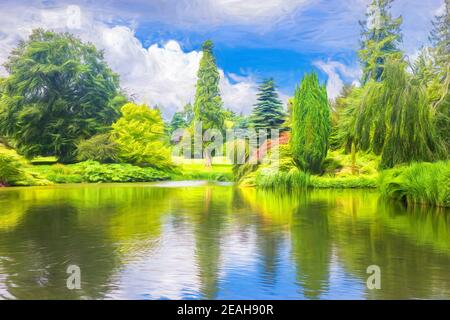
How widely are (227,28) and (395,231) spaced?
28785 millimetres

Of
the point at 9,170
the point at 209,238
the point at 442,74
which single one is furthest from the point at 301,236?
the point at 9,170

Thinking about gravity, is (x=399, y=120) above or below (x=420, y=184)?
above

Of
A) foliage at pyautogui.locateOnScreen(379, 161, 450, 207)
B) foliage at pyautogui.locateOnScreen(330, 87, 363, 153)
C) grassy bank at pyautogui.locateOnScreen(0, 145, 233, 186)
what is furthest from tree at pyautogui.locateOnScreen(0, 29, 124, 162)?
foliage at pyautogui.locateOnScreen(379, 161, 450, 207)

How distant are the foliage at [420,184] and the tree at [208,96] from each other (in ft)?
66.5

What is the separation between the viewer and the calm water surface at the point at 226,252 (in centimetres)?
516

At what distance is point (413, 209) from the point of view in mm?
12039

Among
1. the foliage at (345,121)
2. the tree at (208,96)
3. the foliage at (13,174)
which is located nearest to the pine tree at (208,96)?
the tree at (208,96)

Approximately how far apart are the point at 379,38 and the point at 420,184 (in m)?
21.6

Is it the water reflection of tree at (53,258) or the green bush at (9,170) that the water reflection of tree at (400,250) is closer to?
the water reflection of tree at (53,258)

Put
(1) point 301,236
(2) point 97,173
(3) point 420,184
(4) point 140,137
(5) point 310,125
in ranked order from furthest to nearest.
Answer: (4) point 140,137
(2) point 97,173
(5) point 310,125
(3) point 420,184
(1) point 301,236

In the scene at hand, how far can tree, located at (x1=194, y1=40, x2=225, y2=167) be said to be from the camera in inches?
1332

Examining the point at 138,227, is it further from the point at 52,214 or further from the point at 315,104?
the point at 315,104

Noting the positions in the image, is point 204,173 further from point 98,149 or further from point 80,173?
point 80,173

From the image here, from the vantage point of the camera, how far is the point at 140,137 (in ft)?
100
